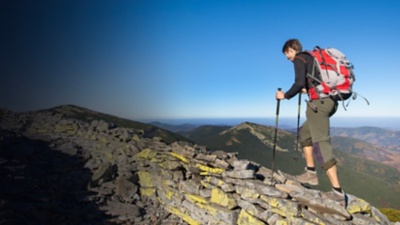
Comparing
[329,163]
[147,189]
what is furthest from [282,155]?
[329,163]

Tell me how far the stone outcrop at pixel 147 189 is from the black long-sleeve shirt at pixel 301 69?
296cm

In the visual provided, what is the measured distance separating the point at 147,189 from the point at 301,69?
7.65 m

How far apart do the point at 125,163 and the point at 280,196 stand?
738 cm

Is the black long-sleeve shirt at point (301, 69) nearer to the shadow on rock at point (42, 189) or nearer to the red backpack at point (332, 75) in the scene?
the red backpack at point (332, 75)

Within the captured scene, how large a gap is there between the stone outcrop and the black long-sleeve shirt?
2.96 m

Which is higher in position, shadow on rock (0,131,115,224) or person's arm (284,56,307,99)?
person's arm (284,56,307,99)

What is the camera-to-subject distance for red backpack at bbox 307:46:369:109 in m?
5.32

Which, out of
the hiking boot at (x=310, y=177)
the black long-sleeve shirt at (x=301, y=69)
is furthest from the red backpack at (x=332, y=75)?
the hiking boot at (x=310, y=177)

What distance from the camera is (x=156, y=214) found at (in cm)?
883

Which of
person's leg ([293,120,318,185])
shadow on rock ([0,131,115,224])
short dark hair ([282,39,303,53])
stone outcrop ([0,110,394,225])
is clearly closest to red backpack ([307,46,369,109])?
short dark hair ([282,39,303,53])

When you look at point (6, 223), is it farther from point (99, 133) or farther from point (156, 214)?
point (99, 133)

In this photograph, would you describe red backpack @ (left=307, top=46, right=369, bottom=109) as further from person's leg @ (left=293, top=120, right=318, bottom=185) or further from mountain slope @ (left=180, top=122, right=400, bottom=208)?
mountain slope @ (left=180, top=122, right=400, bottom=208)

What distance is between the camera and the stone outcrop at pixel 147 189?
6387 mm

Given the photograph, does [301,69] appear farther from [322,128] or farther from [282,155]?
[282,155]
